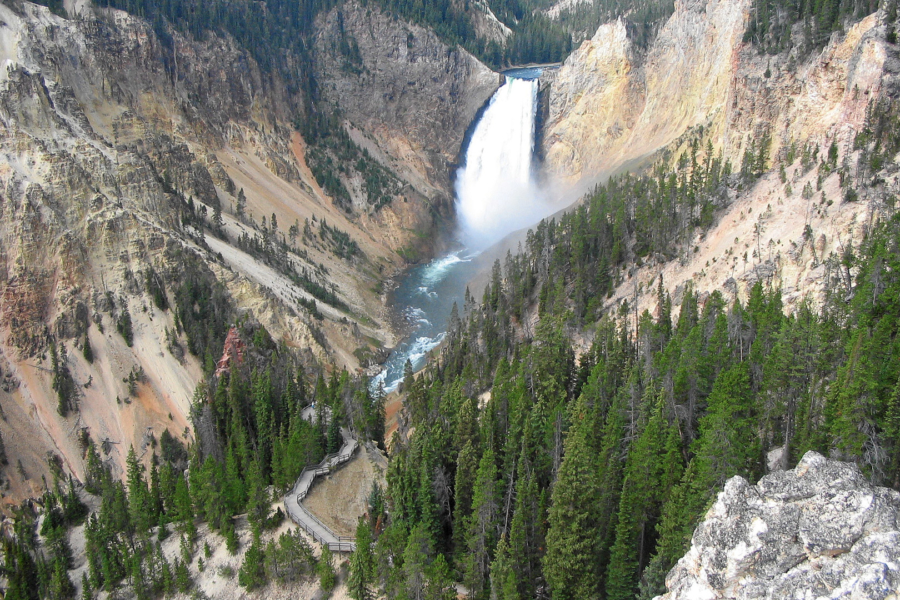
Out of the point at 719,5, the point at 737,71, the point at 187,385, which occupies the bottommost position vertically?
the point at 187,385

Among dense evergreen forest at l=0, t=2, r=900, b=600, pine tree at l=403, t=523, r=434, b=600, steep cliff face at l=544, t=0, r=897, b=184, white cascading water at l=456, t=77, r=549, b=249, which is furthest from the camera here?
white cascading water at l=456, t=77, r=549, b=249

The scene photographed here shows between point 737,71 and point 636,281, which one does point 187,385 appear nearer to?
point 636,281

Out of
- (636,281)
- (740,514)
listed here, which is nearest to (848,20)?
(636,281)

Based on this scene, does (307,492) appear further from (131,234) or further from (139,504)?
(131,234)

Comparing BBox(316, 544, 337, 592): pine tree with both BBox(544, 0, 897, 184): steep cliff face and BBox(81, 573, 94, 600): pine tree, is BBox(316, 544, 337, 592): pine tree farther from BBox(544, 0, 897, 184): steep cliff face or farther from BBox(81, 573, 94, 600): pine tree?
BBox(544, 0, 897, 184): steep cliff face

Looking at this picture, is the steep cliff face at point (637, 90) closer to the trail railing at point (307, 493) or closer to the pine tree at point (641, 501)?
the pine tree at point (641, 501)

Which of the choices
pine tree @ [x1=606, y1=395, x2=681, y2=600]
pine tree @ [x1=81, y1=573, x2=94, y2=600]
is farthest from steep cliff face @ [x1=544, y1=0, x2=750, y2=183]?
pine tree @ [x1=81, y1=573, x2=94, y2=600]

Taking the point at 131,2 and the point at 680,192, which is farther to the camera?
the point at 131,2

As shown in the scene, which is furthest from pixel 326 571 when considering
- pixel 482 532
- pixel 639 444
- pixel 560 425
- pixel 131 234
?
pixel 131 234
